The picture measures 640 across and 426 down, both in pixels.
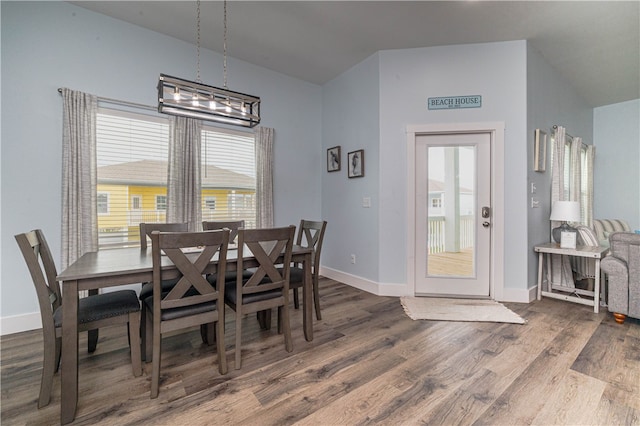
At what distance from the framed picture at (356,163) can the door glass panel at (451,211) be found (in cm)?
89

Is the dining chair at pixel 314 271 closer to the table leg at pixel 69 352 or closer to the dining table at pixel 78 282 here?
the dining table at pixel 78 282

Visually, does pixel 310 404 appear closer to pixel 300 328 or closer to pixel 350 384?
pixel 350 384

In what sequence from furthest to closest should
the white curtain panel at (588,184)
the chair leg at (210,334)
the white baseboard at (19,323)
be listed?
1. the white curtain panel at (588,184)
2. the white baseboard at (19,323)
3. the chair leg at (210,334)

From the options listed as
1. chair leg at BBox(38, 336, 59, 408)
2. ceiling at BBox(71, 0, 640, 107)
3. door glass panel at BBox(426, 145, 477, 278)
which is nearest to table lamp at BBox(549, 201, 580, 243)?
door glass panel at BBox(426, 145, 477, 278)

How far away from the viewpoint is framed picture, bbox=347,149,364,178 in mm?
3867

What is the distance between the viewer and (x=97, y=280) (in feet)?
5.28

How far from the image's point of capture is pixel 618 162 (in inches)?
211

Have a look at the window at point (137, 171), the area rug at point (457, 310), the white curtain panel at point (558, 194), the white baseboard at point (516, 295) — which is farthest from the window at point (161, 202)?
the white curtain panel at point (558, 194)

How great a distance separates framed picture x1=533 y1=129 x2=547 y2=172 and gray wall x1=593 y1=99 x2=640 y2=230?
340 cm

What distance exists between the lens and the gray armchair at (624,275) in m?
2.58

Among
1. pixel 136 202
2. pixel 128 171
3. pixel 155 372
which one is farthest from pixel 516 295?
pixel 128 171

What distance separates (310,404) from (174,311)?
1.02 metres

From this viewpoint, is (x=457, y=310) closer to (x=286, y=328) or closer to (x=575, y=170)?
(x=286, y=328)

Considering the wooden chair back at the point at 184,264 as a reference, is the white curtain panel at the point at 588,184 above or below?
above
